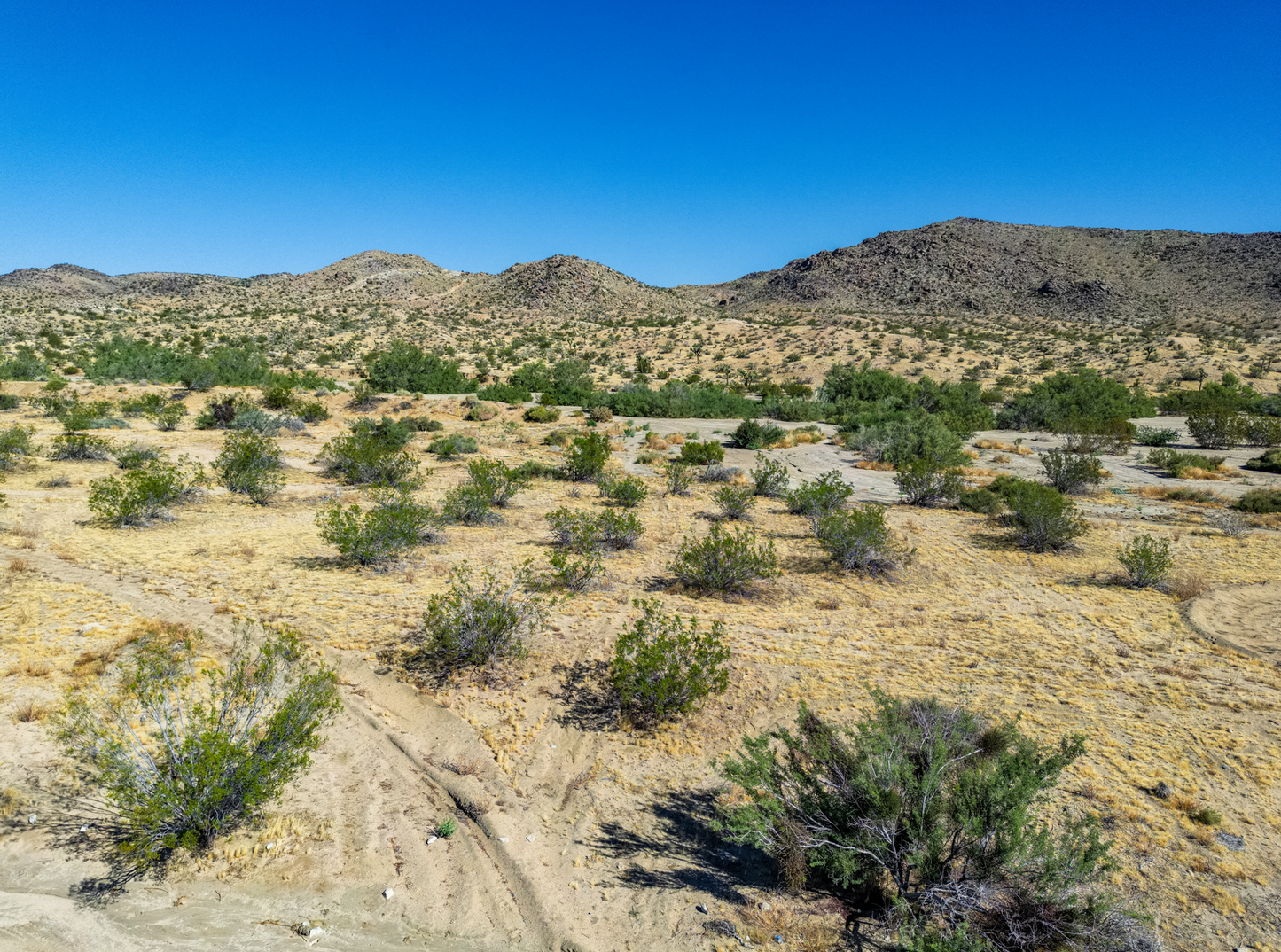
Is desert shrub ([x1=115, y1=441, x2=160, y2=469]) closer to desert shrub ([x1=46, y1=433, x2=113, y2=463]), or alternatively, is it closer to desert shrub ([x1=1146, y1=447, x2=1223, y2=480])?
desert shrub ([x1=46, y1=433, x2=113, y2=463])

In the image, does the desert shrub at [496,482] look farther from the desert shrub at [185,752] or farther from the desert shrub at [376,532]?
the desert shrub at [185,752]

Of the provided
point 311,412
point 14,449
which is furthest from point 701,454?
point 14,449

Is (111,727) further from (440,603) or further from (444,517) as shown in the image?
(444,517)

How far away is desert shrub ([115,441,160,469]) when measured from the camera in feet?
53.8

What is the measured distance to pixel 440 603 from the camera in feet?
29.4

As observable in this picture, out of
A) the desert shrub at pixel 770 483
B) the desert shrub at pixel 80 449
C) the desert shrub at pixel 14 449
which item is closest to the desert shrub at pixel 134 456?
the desert shrub at pixel 80 449

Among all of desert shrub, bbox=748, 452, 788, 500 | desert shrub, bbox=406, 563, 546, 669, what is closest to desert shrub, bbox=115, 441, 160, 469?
desert shrub, bbox=406, 563, 546, 669

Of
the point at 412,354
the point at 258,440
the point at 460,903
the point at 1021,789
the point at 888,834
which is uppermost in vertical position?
the point at 412,354

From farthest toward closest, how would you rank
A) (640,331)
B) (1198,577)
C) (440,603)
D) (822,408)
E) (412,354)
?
(640,331) < (412,354) < (822,408) < (1198,577) < (440,603)

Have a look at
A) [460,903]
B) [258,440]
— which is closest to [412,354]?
[258,440]

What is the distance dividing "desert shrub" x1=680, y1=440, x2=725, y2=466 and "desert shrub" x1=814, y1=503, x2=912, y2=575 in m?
7.68

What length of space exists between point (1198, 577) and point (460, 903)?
1255cm

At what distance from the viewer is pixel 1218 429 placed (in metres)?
23.7

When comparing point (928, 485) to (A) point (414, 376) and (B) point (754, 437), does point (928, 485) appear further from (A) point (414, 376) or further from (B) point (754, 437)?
(A) point (414, 376)
